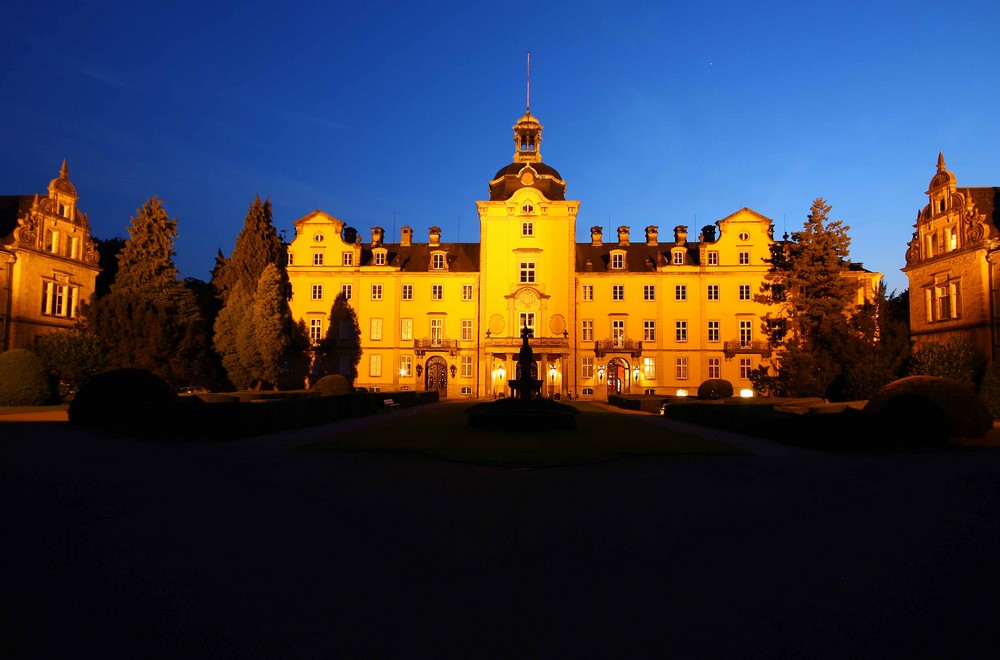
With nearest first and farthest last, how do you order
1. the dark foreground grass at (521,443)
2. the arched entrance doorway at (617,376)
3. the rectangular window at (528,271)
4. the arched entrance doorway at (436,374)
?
the dark foreground grass at (521,443)
the rectangular window at (528,271)
the arched entrance doorway at (617,376)
the arched entrance doorway at (436,374)

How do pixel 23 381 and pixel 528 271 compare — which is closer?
pixel 23 381

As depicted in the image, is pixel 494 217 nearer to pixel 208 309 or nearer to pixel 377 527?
pixel 208 309

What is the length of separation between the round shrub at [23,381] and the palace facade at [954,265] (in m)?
46.4

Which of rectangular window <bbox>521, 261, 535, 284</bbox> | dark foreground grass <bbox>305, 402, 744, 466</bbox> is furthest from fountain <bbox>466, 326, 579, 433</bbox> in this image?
rectangular window <bbox>521, 261, 535, 284</bbox>

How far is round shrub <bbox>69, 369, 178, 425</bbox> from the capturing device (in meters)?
21.2

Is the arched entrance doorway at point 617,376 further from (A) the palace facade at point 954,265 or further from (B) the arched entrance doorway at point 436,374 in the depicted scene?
(A) the palace facade at point 954,265

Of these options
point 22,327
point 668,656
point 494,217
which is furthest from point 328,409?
point 494,217

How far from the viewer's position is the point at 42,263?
4659 centimetres

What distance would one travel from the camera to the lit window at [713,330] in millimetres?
58344

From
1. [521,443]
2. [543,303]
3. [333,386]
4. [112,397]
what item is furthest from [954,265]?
[112,397]

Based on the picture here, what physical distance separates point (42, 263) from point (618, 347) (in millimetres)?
41585

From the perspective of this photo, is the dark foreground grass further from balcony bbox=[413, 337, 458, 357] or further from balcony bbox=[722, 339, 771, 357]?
balcony bbox=[722, 339, 771, 357]

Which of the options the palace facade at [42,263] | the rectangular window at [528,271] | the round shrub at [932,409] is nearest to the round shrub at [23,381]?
the palace facade at [42,263]

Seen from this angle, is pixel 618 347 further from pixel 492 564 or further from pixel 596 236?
pixel 492 564
